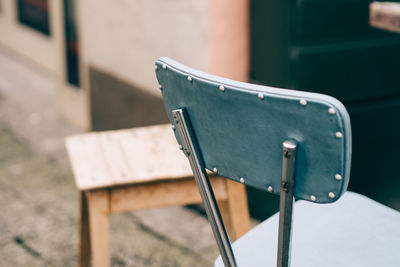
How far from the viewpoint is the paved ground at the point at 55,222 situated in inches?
74.5

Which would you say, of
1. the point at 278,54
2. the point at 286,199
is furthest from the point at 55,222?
the point at 286,199

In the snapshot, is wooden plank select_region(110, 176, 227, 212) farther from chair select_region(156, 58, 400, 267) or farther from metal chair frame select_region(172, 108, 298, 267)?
metal chair frame select_region(172, 108, 298, 267)

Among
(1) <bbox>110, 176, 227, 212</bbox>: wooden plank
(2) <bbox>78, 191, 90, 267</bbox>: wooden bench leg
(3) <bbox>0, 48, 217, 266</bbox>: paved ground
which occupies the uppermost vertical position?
(1) <bbox>110, 176, 227, 212</bbox>: wooden plank

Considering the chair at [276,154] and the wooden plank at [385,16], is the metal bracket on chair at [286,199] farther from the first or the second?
the wooden plank at [385,16]

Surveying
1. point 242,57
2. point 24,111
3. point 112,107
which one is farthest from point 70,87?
point 242,57

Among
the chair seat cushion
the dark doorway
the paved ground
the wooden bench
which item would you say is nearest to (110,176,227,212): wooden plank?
the wooden bench

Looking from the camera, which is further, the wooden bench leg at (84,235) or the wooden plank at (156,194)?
the wooden bench leg at (84,235)

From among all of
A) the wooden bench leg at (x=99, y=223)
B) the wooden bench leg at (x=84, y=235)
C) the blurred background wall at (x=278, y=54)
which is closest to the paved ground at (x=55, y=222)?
the wooden bench leg at (x=84, y=235)

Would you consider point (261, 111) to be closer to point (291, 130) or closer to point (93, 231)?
point (291, 130)

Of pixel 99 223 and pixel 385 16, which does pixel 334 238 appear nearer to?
pixel 99 223

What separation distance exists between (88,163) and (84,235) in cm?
27

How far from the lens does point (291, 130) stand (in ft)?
2.51

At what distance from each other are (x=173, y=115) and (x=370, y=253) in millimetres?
455

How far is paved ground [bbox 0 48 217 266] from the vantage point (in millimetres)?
1892
